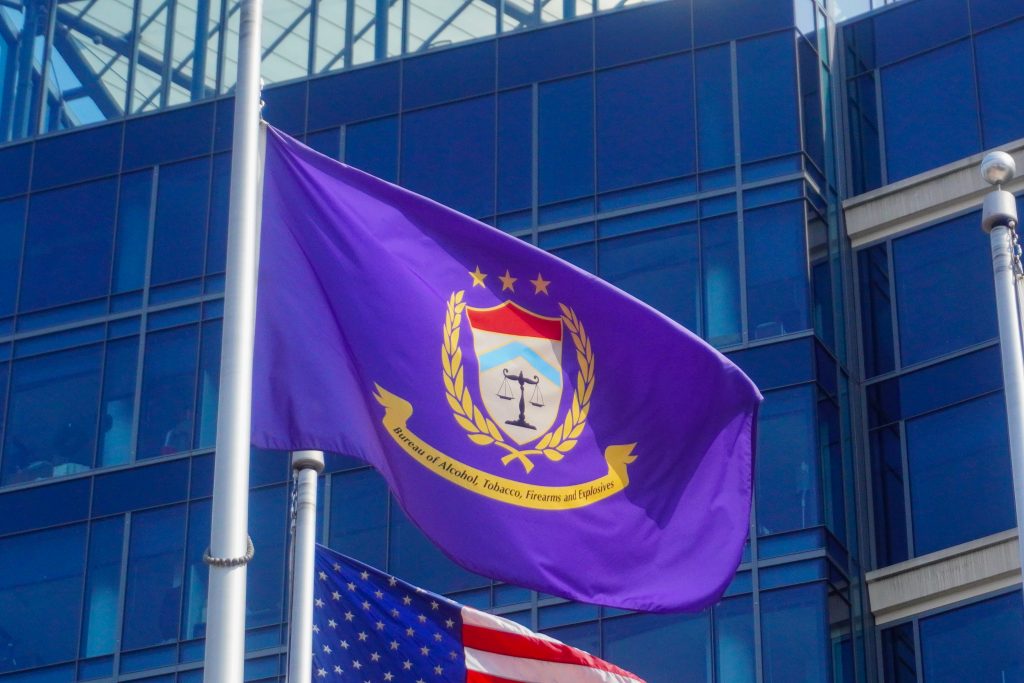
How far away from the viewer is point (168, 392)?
36125 millimetres

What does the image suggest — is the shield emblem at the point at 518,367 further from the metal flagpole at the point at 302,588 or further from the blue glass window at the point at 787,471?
the blue glass window at the point at 787,471

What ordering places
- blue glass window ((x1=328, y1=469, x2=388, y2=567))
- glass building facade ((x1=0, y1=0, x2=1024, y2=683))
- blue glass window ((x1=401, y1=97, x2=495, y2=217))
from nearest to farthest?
glass building facade ((x1=0, y1=0, x2=1024, y2=683)) < blue glass window ((x1=328, y1=469, x2=388, y2=567)) < blue glass window ((x1=401, y1=97, x2=495, y2=217))

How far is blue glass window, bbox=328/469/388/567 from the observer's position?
3331cm

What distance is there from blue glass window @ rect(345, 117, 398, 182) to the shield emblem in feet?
76.6

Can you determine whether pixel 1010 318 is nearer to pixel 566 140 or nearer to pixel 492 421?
pixel 492 421

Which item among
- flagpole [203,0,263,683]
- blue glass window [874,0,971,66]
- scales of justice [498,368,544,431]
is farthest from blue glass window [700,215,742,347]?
flagpole [203,0,263,683]

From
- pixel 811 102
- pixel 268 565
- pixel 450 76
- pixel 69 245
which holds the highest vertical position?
pixel 450 76

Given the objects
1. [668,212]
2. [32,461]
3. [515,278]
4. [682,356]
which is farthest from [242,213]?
[32,461]

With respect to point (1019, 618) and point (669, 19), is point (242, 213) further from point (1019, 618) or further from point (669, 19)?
point (669, 19)

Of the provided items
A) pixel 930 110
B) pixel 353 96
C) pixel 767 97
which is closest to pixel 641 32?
pixel 767 97

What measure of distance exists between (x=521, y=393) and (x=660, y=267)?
21.1 metres

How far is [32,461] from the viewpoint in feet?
121

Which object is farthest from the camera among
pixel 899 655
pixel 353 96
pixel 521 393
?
pixel 353 96

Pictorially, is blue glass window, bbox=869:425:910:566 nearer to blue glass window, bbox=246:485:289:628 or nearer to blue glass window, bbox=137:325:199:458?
blue glass window, bbox=246:485:289:628
